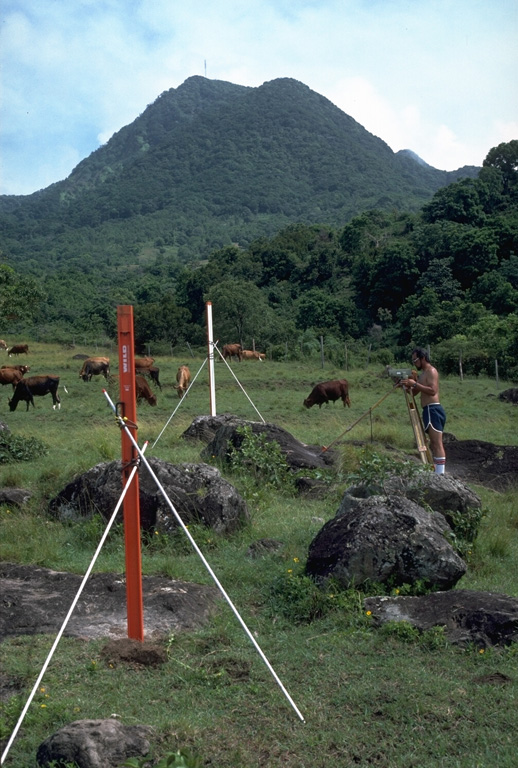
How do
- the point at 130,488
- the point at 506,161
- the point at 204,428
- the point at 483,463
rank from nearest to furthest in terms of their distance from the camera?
the point at 130,488 < the point at 483,463 < the point at 204,428 < the point at 506,161

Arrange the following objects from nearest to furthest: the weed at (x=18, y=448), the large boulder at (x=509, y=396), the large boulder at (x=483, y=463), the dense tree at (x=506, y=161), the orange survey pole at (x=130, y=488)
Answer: the orange survey pole at (x=130, y=488), the large boulder at (x=483, y=463), the weed at (x=18, y=448), the large boulder at (x=509, y=396), the dense tree at (x=506, y=161)

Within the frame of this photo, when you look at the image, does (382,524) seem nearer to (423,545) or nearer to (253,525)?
(423,545)

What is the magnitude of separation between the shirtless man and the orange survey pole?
567 centimetres

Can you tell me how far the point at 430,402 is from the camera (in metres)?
10.6

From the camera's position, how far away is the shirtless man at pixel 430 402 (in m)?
10.3

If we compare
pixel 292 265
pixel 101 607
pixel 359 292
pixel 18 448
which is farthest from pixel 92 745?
pixel 292 265

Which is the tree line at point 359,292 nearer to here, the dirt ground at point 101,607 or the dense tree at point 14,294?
the dense tree at point 14,294

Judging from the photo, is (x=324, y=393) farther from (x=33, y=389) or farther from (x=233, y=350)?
(x=233, y=350)

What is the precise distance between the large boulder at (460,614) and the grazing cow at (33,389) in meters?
17.3

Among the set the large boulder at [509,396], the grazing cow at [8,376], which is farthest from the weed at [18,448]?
the large boulder at [509,396]

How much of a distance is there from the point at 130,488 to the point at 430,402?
6.27m

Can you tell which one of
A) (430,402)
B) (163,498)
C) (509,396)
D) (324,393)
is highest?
(430,402)

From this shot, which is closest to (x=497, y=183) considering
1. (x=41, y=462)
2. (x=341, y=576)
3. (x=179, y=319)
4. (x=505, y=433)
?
(x=179, y=319)

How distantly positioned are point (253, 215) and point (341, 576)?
445 feet
